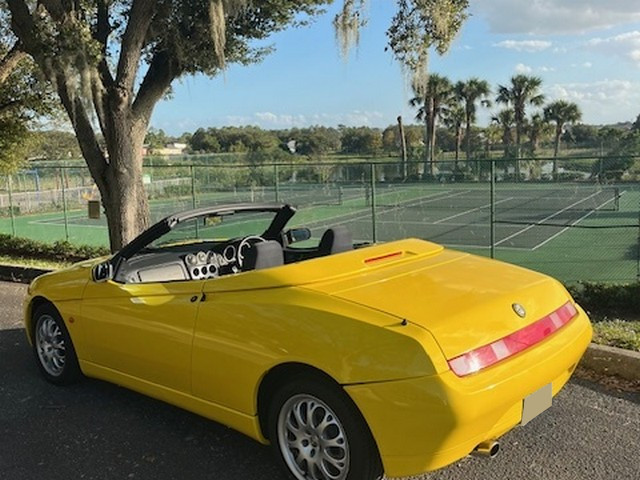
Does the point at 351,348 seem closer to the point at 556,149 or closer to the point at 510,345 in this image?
the point at 510,345

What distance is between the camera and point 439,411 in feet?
8.33

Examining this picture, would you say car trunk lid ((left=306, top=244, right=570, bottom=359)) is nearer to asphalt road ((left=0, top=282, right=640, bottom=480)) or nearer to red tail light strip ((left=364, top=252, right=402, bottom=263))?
red tail light strip ((left=364, top=252, right=402, bottom=263))

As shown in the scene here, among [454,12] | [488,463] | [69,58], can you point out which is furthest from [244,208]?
[454,12]

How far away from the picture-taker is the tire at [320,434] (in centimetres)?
279

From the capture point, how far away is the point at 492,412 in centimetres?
270

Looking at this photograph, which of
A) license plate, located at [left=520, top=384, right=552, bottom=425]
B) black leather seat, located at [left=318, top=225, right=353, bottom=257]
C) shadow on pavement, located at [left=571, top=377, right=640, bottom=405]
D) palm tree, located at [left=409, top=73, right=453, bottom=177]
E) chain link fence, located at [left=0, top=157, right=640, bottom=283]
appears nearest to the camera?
license plate, located at [left=520, top=384, right=552, bottom=425]

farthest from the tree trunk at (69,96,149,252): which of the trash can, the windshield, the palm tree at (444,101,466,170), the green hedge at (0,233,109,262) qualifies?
the palm tree at (444,101,466,170)

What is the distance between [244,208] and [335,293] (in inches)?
71.6

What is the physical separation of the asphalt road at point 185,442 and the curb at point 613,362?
29 cm

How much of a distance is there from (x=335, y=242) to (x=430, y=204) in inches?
1237

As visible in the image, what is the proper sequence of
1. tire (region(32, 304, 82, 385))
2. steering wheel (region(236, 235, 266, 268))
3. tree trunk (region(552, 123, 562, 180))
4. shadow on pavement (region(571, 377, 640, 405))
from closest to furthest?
1. shadow on pavement (region(571, 377, 640, 405))
2. tire (region(32, 304, 82, 385))
3. steering wheel (region(236, 235, 266, 268))
4. tree trunk (region(552, 123, 562, 180))

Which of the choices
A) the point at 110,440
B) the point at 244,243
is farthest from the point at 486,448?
the point at 244,243

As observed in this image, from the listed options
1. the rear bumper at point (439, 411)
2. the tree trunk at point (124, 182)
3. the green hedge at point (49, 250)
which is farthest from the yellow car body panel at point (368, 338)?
the green hedge at point (49, 250)

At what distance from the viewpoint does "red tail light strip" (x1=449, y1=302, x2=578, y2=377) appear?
2.65 meters
